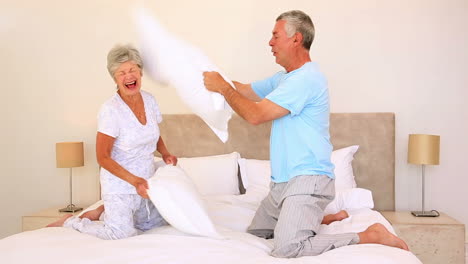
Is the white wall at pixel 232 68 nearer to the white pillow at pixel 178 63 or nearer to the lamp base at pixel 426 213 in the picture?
the lamp base at pixel 426 213

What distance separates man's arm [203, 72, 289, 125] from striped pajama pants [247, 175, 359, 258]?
31cm

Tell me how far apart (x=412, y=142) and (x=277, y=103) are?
155 cm

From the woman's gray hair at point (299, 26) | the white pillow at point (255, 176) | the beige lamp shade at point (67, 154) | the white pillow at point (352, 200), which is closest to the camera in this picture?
the woman's gray hair at point (299, 26)

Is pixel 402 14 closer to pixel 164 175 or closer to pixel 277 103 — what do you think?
pixel 277 103

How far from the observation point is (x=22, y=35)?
4.05 meters

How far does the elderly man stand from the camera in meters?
2.12

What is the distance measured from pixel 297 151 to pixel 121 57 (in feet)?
2.99

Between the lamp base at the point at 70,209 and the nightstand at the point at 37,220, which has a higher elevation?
the lamp base at the point at 70,209

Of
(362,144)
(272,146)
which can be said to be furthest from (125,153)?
(362,144)

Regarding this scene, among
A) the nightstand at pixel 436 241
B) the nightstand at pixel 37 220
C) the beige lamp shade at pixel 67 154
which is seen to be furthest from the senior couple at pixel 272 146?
the beige lamp shade at pixel 67 154

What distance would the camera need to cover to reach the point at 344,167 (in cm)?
335

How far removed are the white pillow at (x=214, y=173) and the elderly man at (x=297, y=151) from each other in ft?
2.96

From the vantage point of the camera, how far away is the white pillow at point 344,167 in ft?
10.8

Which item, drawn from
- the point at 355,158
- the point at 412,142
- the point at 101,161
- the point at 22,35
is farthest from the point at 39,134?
the point at 412,142
